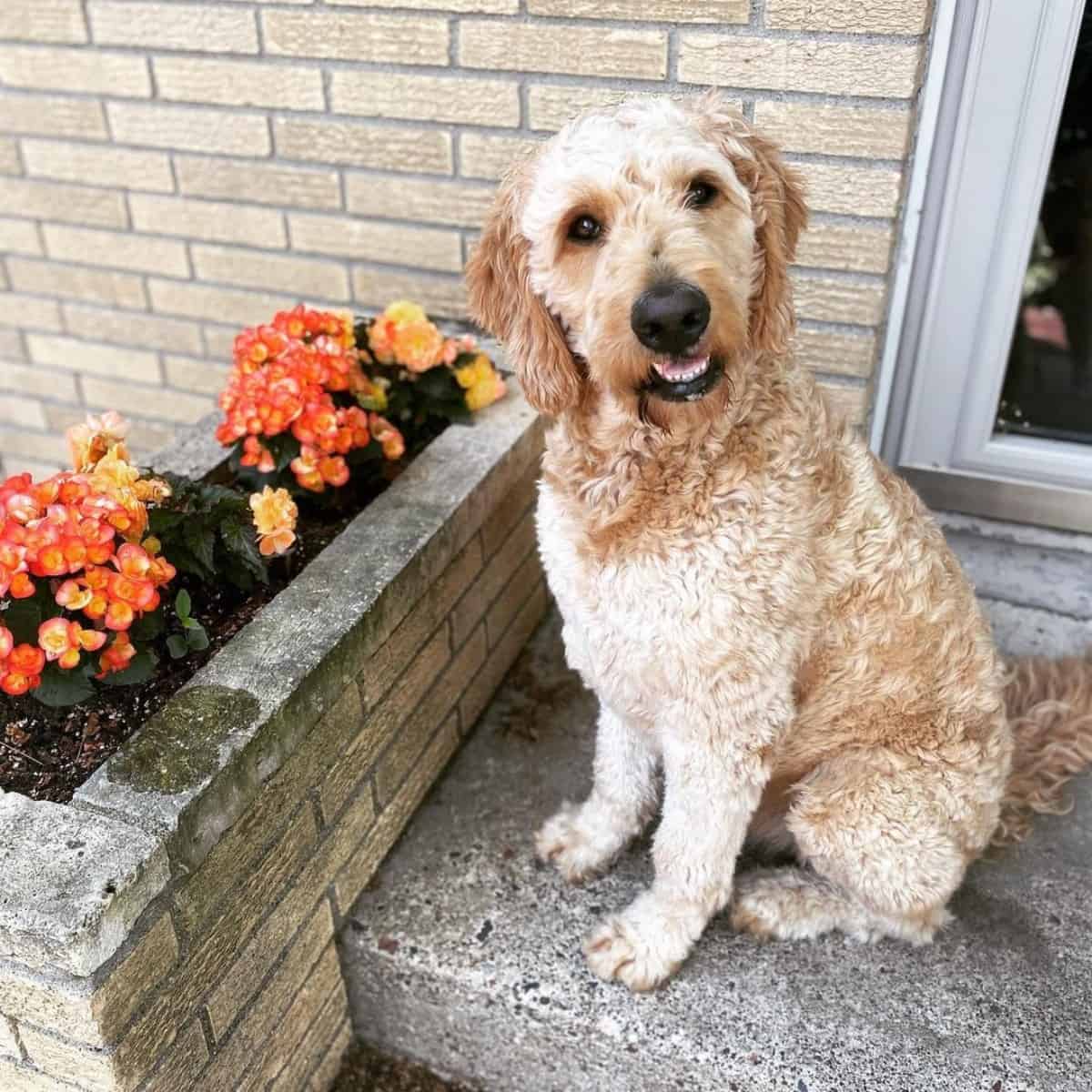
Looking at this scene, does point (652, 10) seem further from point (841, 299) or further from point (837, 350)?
point (837, 350)

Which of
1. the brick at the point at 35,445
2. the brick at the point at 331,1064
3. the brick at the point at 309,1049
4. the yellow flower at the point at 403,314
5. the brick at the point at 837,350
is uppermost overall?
the yellow flower at the point at 403,314

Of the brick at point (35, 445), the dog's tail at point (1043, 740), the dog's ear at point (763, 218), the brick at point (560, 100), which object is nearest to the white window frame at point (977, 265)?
the dog's tail at point (1043, 740)

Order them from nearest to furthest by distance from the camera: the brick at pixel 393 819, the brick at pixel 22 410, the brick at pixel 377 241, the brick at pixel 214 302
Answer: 1. the brick at pixel 393 819
2. the brick at pixel 377 241
3. the brick at pixel 214 302
4. the brick at pixel 22 410

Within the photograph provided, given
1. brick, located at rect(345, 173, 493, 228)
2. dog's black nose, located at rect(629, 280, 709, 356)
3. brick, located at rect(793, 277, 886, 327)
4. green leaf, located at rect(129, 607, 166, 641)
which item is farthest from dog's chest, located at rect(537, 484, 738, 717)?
brick, located at rect(345, 173, 493, 228)

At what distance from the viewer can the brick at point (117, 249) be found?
11.2 ft

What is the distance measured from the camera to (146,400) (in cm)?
380

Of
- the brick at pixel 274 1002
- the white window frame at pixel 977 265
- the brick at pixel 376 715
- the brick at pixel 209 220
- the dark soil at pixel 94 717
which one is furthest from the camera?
the brick at pixel 209 220

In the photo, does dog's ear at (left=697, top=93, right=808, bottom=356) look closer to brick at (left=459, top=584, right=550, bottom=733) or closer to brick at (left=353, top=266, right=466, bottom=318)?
brick at (left=459, top=584, right=550, bottom=733)

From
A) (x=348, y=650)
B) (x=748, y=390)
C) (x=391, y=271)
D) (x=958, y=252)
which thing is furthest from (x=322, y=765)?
(x=958, y=252)

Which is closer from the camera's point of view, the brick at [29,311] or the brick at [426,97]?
the brick at [426,97]

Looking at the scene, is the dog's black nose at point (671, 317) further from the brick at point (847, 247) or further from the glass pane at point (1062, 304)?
the glass pane at point (1062, 304)

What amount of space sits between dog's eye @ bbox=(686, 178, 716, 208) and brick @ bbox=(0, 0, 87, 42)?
231 centimetres

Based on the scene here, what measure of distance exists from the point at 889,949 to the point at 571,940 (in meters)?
0.64

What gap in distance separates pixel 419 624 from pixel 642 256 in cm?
103
